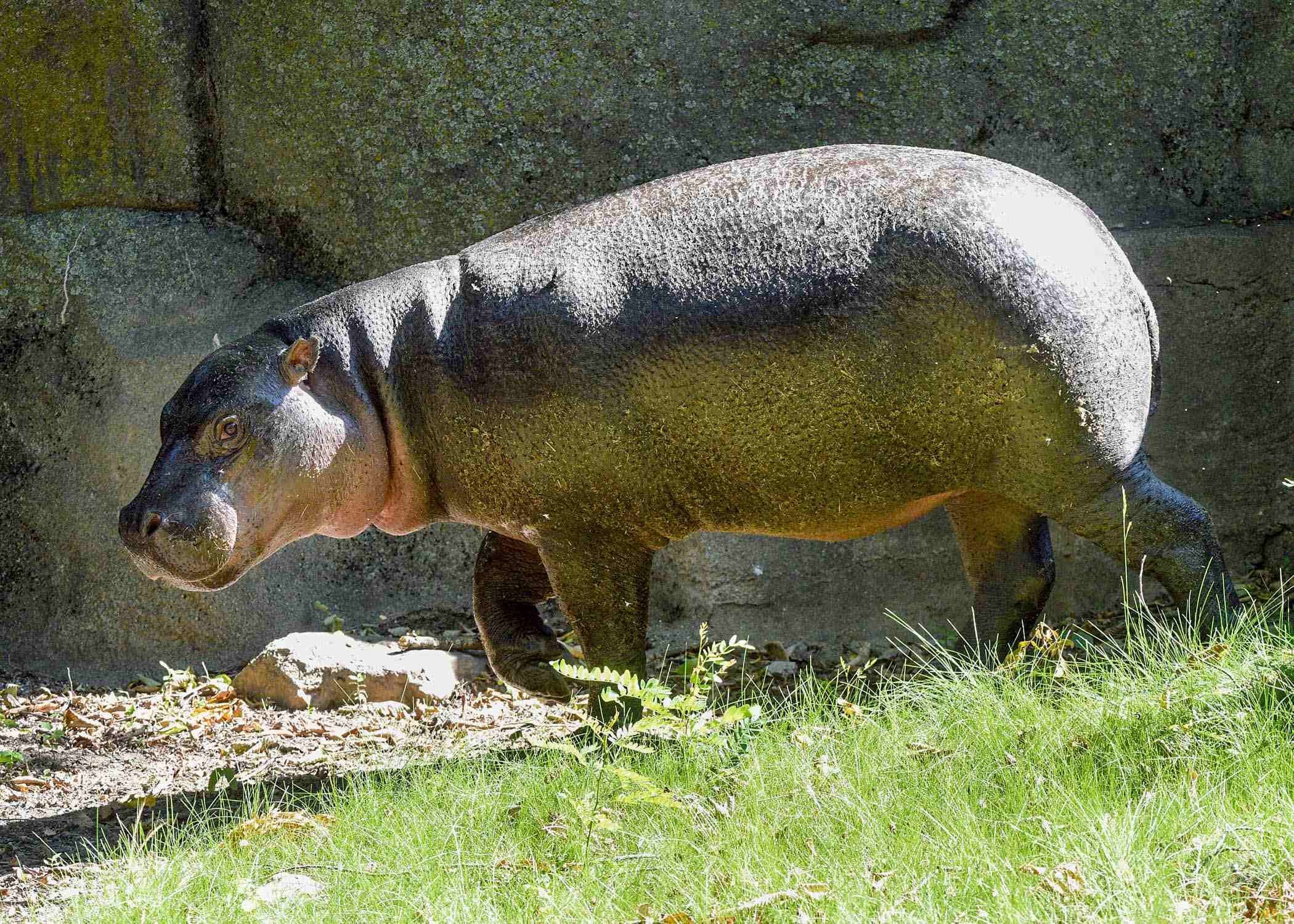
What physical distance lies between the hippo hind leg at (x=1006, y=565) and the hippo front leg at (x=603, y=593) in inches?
42.8

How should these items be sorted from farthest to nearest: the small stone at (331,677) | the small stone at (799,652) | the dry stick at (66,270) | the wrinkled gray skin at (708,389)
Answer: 1. the dry stick at (66,270)
2. the small stone at (799,652)
3. the small stone at (331,677)
4. the wrinkled gray skin at (708,389)

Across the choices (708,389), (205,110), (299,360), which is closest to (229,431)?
(299,360)

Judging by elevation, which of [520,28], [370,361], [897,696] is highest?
[520,28]

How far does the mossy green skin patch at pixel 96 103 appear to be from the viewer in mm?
6031

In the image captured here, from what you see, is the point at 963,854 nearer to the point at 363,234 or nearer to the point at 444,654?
the point at 444,654

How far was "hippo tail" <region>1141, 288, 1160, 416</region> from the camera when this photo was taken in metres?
4.06

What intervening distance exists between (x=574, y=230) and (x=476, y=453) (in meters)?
0.72

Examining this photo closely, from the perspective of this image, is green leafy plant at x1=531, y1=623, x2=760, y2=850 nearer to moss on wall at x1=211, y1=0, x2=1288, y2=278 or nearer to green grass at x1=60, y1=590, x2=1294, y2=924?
green grass at x1=60, y1=590, x2=1294, y2=924

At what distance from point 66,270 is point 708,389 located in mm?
3374

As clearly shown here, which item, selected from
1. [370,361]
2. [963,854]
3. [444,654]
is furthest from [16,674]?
[963,854]

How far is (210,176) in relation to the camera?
241 inches

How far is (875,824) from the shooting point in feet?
9.89

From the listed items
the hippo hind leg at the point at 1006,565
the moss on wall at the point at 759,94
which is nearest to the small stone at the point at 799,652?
the hippo hind leg at the point at 1006,565

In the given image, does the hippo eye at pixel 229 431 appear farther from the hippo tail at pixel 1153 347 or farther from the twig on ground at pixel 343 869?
the hippo tail at pixel 1153 347
